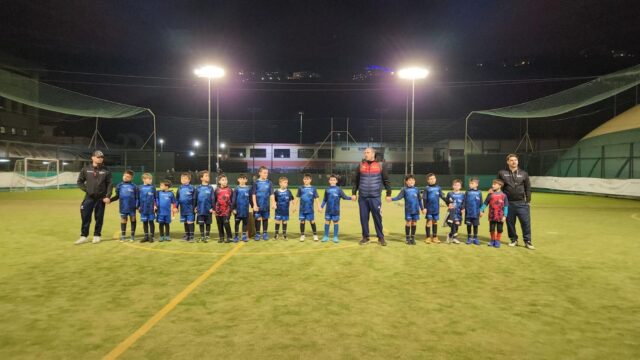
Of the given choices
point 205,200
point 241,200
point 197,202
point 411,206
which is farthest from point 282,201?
point 411,206

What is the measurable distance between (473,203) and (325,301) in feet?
19.9

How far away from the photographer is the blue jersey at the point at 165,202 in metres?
9.39

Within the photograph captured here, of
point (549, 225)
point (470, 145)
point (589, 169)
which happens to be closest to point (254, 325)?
point (549, 225)

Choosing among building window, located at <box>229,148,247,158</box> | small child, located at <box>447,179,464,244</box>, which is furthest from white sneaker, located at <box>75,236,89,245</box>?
building window, located at <box>229,148,247,158</box>

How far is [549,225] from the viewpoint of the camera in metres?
13.0

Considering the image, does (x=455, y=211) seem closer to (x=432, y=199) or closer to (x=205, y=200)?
(x=432, y=199)

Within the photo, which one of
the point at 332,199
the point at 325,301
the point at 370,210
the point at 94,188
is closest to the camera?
the point at 325,301

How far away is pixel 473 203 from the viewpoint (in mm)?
9570

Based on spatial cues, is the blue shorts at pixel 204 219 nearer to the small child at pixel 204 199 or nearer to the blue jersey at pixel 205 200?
the small child at pixel 204 199

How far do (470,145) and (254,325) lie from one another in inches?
2104

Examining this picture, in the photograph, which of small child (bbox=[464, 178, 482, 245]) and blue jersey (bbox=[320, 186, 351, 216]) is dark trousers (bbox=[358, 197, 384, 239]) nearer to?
blue jersey (bbox=[320, 186, 351, 216])

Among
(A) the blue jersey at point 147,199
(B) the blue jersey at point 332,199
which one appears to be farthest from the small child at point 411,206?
(A) the blue jersey at point 147,199

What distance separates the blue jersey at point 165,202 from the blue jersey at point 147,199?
0.14 meters

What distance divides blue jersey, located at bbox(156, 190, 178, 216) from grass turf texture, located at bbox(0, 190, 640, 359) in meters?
0.93
